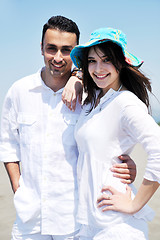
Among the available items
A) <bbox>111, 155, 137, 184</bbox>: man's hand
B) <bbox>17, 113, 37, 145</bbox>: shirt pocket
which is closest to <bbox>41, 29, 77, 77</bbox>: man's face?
<bbox>17, 113, 37, 145</bbox>: shirt pocket

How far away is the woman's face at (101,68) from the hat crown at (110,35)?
85mm

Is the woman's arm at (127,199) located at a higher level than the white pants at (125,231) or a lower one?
higher

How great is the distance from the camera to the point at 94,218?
2.16 m

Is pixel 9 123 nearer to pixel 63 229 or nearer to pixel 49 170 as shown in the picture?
pixel 49 170

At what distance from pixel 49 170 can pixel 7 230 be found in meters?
3.09

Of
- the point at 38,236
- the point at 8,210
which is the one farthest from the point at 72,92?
the point at 8,210

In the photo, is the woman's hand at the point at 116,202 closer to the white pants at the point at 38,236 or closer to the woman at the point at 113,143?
the woman at the point at 113,143

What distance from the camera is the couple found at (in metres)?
2.11

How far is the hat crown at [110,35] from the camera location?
2182 mm

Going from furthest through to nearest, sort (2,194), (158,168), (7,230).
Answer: (2,194)
(7,230)
(158,168)

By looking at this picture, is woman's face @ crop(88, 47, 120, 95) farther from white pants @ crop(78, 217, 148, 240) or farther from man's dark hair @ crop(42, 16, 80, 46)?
white pants @ crop(78, 217, 148, 240)

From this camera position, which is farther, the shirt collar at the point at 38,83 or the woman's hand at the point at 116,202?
the shirt collar at the point at 38,83

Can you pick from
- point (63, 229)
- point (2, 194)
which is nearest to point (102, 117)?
point (63, 229)

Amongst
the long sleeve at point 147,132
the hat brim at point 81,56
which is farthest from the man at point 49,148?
the long sleeve at point 147,132
